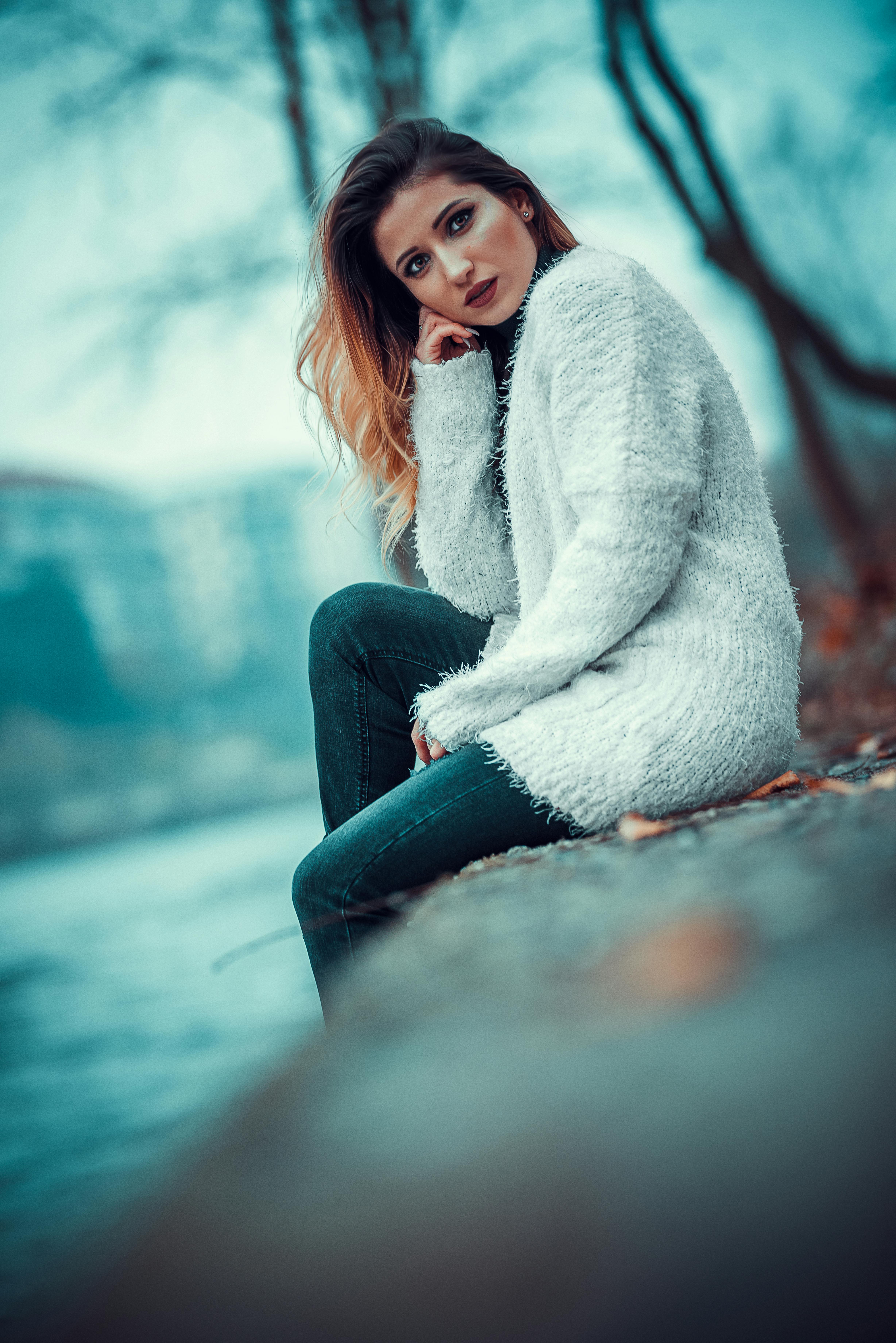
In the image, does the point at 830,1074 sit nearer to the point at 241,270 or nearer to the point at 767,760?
the point at 767,760

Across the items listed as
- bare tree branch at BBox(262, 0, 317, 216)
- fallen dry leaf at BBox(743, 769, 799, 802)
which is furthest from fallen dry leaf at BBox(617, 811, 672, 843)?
bare tree branch at BBox(262, 0, 317, 216)

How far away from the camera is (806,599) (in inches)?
199

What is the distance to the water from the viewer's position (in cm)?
125

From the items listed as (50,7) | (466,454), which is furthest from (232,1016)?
(50,7)

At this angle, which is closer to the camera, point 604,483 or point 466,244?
point 604,483

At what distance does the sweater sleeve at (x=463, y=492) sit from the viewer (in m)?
1.50

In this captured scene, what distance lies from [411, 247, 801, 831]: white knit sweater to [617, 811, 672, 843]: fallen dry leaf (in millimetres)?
13

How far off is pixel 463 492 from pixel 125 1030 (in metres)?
3.82

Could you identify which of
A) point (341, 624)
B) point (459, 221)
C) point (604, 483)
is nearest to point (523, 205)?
point (459, 221)

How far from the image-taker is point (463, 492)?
4.95ft

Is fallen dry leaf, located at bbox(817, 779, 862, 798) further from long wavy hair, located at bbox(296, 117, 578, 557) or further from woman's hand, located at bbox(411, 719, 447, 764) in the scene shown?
long wavy hair, located at bbox(296, 117, 578, 557)

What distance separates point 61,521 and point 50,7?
20861mm

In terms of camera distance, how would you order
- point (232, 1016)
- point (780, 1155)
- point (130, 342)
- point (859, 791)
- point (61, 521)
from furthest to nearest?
point (61, 521)
point (130, 342)
point (232, 1016)
point (859, 791)
point (780, 1155)

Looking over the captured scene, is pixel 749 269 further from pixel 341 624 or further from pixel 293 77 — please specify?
pixel 341 624
